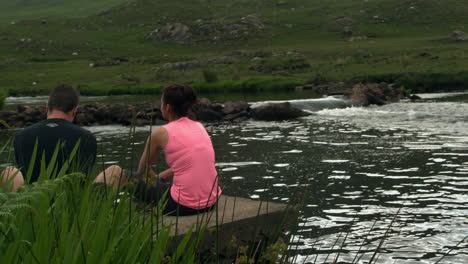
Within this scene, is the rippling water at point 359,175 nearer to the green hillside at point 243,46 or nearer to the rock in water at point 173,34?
the green hillside at point 243,46

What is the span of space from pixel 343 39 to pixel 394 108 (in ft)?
236

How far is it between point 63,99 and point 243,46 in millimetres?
103604

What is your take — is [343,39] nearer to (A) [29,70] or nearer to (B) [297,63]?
(B) [297,63]

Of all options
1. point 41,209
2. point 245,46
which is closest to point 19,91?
point 245,46

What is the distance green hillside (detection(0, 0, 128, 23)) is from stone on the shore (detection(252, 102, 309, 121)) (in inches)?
5534

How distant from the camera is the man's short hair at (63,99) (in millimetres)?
9859

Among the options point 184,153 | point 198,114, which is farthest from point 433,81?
point 184,153

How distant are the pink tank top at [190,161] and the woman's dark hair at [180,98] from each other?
4.8 inches

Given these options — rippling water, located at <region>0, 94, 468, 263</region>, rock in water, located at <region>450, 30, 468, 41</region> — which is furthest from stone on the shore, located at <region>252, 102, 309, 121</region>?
rock in water, located at <region>450, 30, 468, 41</region>

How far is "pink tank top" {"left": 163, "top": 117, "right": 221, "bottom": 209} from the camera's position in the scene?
9.46 m

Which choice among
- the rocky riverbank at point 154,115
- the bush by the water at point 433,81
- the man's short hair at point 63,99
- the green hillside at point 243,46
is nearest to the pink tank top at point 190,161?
the man's short hair at point 63,99

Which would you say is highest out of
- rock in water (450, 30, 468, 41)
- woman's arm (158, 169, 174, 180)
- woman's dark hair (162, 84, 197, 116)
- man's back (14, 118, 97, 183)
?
woman's dark hair (162, 84, 197, 116)

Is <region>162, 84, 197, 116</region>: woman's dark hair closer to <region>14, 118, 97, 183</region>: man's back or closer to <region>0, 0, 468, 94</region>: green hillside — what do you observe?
<region>14, 118, 97, 183</region>: man's back

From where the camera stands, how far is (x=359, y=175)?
17562 mm
